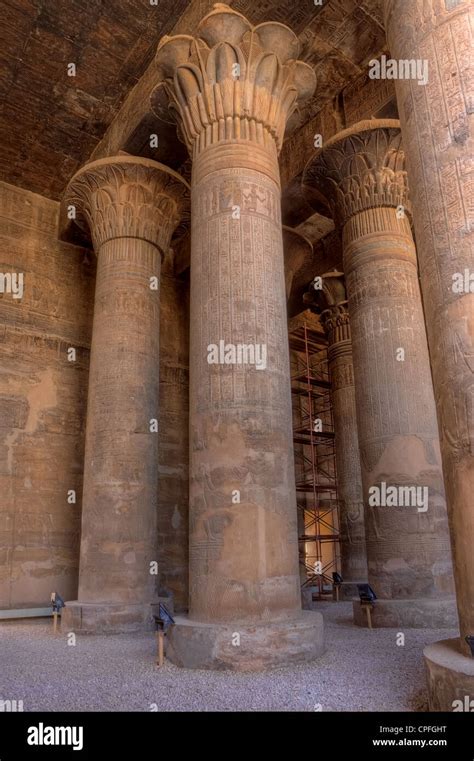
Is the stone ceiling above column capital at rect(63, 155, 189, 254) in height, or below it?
above

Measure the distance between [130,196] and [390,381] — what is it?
17.9ft

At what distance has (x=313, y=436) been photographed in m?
18.0

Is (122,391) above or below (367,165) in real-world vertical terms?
below

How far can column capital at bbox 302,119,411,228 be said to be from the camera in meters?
9.30

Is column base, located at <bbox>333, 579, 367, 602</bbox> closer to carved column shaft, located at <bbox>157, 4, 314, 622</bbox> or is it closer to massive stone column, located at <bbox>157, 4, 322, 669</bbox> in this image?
massive stone column, located at <bbox>157, 4, 322, 669</bbox>

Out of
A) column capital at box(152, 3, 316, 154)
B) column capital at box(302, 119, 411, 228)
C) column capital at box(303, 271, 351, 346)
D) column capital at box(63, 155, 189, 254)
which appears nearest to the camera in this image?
column capital at box(152, 3, 316, 154)

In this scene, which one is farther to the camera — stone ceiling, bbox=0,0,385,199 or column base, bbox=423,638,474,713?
stone ceiling, bbox=0,0,385,199

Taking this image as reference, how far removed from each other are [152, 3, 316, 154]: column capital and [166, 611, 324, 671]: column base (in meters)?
5.22

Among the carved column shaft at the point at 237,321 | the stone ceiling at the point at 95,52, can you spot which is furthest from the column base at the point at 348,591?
the stone ceiling at the point at 95,52

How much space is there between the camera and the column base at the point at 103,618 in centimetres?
796

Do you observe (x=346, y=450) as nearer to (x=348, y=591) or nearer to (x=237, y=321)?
(x=348, y=591)

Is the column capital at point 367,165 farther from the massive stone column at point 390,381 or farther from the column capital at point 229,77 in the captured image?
the column capital at point 229,77

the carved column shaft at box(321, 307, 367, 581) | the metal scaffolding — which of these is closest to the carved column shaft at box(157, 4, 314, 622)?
the carved column shaft at box(321, 307, 367, 581)

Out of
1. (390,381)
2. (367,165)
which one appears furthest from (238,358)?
(367,165)
